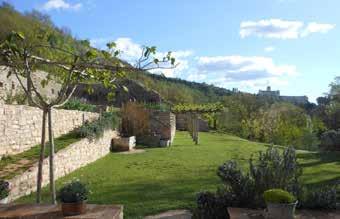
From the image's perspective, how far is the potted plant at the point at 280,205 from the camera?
16.6 feet

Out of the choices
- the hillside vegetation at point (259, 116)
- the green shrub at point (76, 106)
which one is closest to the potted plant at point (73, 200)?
the green shrub at point (76, 106)

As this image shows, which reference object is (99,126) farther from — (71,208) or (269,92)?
(269,92)

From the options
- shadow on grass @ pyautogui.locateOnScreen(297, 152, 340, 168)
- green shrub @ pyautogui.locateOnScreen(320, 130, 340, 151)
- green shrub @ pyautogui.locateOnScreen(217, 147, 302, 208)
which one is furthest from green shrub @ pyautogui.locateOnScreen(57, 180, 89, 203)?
green shrub @ pyautogui.locateOnScreen(320, 130, 340, 151)

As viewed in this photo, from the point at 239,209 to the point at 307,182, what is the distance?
4615mm

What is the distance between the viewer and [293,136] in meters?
30.6

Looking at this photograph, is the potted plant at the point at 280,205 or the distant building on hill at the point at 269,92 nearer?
the potted plant at the point at 280,205

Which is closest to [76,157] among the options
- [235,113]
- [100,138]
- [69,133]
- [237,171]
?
[69,133]

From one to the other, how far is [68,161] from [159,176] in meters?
2.65

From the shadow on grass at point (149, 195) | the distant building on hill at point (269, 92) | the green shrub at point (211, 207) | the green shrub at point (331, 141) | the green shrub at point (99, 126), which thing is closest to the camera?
the green shrub at point (211, 207)

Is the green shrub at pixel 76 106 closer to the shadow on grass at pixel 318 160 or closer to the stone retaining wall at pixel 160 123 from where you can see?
the stone retaining wall at pixel 160 123

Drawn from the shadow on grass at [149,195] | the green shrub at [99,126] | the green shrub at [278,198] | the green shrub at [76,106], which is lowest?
the shadow on grass at [149,195]

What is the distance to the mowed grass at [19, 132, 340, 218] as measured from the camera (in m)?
7.94

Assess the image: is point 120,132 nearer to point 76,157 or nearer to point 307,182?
point 76,157

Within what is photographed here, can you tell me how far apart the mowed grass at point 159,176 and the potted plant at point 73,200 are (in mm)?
1992
